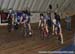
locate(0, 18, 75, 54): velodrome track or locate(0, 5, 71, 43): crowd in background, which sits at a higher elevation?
locate(0, 5, 71, 43): crowd in background

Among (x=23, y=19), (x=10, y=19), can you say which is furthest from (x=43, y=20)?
(x=10, y=19)

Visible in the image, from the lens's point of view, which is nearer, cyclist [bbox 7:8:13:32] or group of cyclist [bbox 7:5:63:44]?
group of cyclist [bbox 7:5:63:44]

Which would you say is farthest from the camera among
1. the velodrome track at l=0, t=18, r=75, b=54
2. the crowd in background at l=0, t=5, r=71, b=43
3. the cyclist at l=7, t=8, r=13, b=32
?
the cyclist at l=7, t=8, r=13, b=32

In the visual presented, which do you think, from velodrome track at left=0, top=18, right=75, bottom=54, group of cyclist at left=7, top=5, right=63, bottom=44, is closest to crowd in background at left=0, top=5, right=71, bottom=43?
group of cyclist at left=7, top=5, right=63, bottom=44

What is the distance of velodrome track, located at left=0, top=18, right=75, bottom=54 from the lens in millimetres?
2467

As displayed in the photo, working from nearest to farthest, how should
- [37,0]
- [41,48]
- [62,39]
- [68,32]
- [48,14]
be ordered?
1. [41,48]
2. [62,39]
3. [48,14]
4. [68,32]
5. [37,0]

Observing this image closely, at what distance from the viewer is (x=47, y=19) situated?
2.80 meters

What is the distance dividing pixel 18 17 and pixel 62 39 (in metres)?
0.64

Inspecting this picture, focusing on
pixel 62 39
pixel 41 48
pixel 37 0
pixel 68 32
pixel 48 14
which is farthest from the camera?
pixel 37 0

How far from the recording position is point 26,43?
2.75 metres

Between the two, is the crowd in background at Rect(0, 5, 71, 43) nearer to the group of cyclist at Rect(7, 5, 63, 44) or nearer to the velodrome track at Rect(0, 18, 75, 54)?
the group of cyclist at Rect(7, 5, 63, 44)

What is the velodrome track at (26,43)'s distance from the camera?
→ 247cm

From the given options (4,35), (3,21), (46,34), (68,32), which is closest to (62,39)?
(46,34)

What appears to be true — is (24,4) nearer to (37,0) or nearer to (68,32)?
(37,0)
